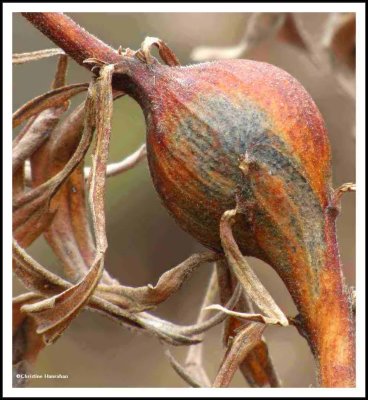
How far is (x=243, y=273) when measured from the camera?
3.52ft

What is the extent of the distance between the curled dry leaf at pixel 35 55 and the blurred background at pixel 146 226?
0.89 meters

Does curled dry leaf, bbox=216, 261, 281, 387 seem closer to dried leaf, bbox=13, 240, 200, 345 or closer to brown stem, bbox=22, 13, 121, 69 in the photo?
dried leaf, bbox=13, 240, 200, 345

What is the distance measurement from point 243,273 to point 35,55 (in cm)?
58

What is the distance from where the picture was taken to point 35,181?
4.64ft

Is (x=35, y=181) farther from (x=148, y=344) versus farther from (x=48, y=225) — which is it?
(x=148, y=344)

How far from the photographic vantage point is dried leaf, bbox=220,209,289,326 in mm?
1063

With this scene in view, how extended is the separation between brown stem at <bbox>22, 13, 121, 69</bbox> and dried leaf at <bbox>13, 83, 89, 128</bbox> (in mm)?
153

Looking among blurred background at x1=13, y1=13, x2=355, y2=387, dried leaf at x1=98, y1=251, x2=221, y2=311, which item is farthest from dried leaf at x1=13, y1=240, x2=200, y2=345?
blurred background at x1=13, y1=13, x2=355, y2=387

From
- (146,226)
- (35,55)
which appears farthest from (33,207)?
(146,226)

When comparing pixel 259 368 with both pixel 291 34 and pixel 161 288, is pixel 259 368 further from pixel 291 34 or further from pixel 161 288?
pixel 291 34

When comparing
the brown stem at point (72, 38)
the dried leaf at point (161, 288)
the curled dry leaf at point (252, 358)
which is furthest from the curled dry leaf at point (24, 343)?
the brown stem at point (72, 38)

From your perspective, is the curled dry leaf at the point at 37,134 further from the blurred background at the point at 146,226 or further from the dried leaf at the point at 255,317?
the blurred background at the point at 146,226

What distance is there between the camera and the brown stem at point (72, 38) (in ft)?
3.75

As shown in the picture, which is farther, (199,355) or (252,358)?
(199,355)
